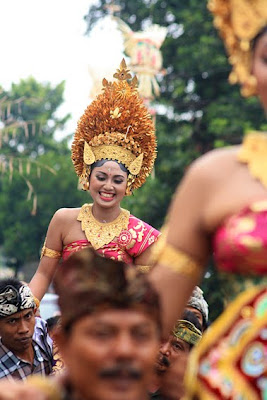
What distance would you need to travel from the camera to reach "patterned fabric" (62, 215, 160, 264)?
17.7ft

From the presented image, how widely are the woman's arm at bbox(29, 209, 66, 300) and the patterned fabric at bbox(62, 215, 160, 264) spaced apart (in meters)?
0.10

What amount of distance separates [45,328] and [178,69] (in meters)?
16.2

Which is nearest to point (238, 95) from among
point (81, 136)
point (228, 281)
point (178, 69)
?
point (178, 69)

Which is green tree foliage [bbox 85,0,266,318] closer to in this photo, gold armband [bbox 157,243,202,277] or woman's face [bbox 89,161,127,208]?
woman's face [bbox 89,161,127,208]

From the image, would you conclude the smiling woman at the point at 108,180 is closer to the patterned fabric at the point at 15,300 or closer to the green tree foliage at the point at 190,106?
the patterned fabric at the point at 15,300

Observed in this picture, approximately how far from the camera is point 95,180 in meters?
5.61

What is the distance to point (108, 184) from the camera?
18.2 ft

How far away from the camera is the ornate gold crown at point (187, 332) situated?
443 centimetres

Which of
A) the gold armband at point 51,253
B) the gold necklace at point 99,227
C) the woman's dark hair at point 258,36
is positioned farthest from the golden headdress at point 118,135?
the woman's dark hair at point 258,36

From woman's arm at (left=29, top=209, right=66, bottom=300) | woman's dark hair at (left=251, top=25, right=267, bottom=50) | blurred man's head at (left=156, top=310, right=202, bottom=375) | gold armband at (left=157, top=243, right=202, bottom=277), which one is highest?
woman's dark hair at (left=251, top=25, right=267, bottom=50)

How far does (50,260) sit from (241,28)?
3491 mm

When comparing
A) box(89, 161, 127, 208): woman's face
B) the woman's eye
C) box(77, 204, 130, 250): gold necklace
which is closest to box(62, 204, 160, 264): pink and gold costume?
box(77, 204, 130, 250): gold necklace

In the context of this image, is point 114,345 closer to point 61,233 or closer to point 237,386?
point 237,386

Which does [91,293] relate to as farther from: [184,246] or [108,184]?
[108,184]
